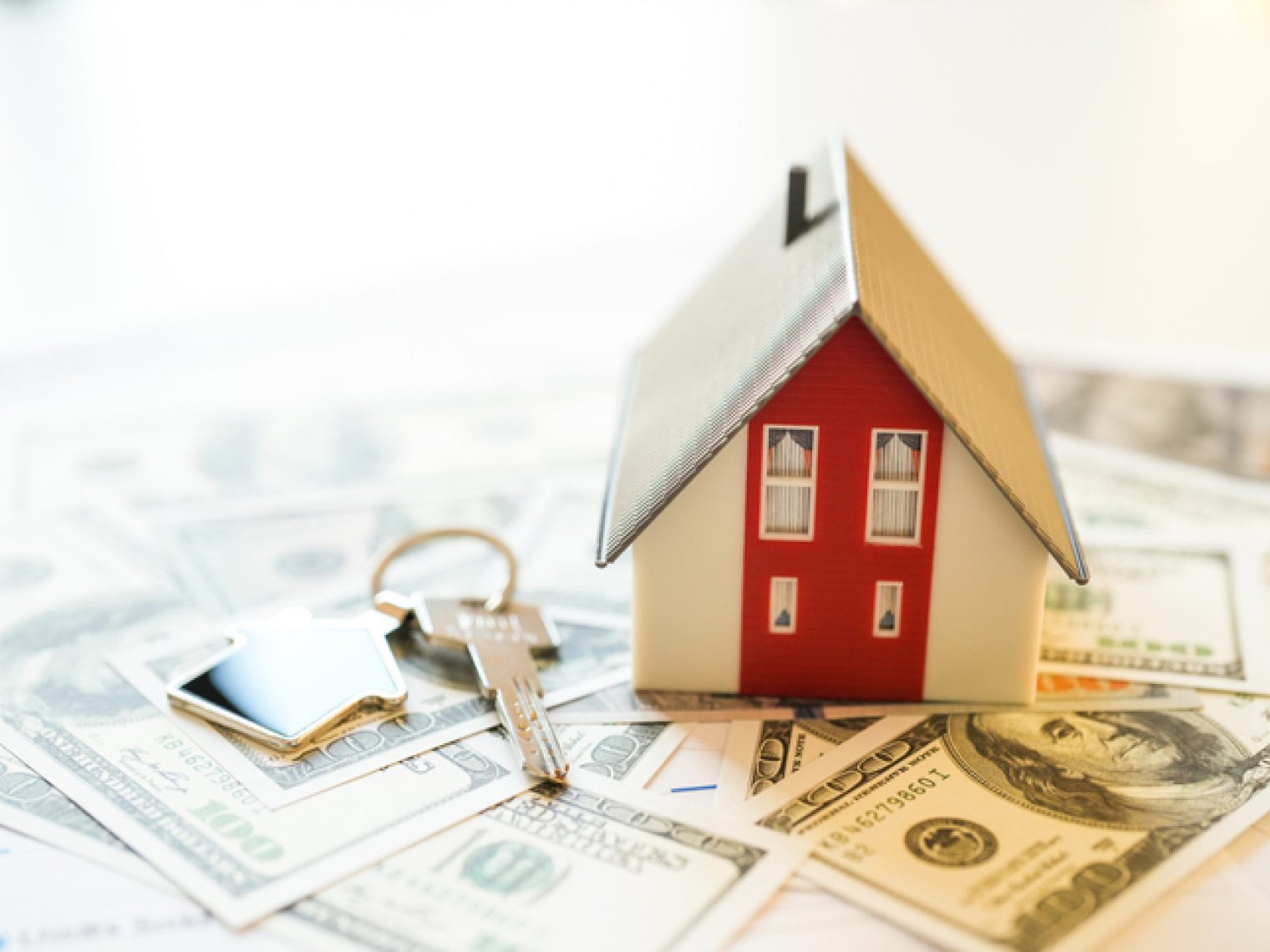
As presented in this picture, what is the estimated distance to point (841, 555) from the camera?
1085 mm

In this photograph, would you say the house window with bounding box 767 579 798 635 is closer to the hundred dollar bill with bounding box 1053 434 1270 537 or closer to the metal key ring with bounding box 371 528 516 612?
the metal key ring with bounding box 371 528 516 612

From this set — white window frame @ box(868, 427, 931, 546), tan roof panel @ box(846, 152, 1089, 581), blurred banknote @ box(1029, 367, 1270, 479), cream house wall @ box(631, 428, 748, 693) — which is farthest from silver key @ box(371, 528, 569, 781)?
blurred banknote @ box(1029, 367, 1270, 479)

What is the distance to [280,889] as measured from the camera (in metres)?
0.91

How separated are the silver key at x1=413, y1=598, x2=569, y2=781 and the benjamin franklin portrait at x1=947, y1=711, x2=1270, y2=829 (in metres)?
0.33

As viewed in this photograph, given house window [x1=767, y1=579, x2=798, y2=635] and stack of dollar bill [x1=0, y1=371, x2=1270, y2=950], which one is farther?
house window [x1=767, y1=579, x2=798, y2=635]

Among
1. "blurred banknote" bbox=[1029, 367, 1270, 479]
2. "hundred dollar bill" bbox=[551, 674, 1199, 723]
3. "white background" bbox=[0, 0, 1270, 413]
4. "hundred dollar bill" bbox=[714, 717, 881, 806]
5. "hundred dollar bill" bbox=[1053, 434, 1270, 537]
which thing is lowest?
"hundred dollar bill" bbox=[714, 717, 881, 806]

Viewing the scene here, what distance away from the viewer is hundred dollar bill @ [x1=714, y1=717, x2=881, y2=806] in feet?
3.35

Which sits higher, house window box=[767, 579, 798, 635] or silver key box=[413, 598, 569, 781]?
house window box=[767, 579, 798, 635]

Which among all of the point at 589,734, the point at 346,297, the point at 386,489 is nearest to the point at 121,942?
the point at 589,734

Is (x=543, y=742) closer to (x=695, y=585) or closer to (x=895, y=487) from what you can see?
(x=695, y=585)

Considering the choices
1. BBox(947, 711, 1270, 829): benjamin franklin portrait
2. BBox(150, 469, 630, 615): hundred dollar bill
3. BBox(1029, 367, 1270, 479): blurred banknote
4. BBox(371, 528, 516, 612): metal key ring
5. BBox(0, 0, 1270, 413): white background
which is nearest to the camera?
BBox(947, 711, 1270, 829): benjamin franklin portrait

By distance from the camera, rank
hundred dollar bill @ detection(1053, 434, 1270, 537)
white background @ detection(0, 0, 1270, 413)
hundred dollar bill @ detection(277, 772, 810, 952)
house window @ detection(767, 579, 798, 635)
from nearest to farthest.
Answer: hundred dollar bill @ detection(277, 772, 810, 952), house window @ detection(767, 579, 798, 635), hundred dollar bill @ detection(1053, 434, 1270, 537), white background @ detection(0, 0, 1270, 413)

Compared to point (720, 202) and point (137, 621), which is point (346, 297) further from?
point (137, 621)

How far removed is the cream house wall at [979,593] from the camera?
1053 mm
